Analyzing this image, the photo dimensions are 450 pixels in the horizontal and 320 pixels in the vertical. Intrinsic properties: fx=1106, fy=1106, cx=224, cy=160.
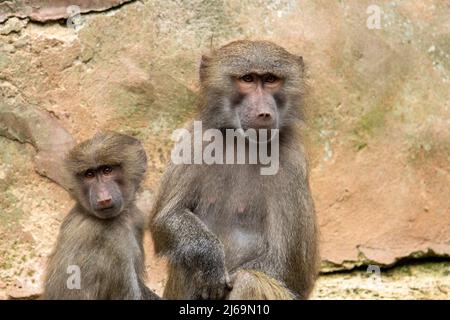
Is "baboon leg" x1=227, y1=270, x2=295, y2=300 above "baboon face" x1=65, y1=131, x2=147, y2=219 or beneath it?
beneath

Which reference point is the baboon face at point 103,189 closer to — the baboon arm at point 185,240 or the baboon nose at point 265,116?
the baboon arm at point 185,240

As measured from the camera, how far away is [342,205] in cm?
865

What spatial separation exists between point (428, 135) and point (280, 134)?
2116mm

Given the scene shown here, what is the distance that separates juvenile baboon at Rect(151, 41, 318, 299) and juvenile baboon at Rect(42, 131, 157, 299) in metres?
0.19

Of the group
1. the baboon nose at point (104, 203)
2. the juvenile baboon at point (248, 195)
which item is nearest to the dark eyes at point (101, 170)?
the baboon nose at point (104, 203)

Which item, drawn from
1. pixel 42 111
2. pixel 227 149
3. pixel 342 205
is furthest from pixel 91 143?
pixel 342 205

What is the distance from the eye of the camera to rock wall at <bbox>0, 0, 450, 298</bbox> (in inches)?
335

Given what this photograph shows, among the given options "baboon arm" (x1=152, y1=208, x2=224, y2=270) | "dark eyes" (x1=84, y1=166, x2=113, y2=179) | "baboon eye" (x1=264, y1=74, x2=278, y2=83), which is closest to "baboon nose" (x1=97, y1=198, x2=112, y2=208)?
"dark eyes" (x1=84, y1=166, x2=113, y2=179)

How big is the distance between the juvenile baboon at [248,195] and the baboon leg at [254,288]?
0.10 meters

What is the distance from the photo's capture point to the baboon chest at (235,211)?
22.0 ft

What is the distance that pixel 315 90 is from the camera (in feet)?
28.1

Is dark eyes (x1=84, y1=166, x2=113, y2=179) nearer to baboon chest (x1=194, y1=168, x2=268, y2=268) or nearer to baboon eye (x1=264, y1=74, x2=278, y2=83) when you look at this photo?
baboon chest (x1=194, y1=168, x2=268, y2=268)

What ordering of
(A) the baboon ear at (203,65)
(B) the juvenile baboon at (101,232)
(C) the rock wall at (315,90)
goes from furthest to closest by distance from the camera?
1. (C) the rock wall at (315,90)
2. (A) the baboon ear at (203,65)
3. (B) the juvenile baboon at (101,232)

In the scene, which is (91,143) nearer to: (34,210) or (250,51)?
(250,51)
